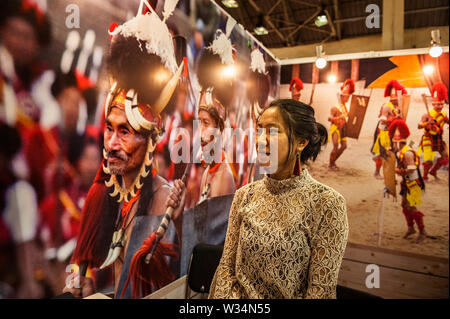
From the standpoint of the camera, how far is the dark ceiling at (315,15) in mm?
5219

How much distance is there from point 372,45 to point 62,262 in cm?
620

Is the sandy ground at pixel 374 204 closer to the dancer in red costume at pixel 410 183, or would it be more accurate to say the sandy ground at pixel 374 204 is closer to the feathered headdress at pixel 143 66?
the dancer in red costume at pixel 410 183

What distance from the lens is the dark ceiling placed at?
17.1ft

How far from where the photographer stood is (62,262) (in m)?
1.35

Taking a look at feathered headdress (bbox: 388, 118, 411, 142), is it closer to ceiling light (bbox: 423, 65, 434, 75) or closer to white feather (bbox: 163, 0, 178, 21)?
ceiling light (bbox: 423, 65, 434, 75)

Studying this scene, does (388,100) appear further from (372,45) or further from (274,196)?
(274,196)

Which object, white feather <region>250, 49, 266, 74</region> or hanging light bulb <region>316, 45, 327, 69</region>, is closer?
hanging light bulb <region>316, 45, 327, 69</region>

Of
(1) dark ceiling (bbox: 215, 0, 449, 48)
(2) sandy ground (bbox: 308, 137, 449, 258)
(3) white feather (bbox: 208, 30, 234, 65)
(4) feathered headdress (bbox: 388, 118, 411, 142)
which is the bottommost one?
(2) sandy ground (bbox: 308, 137, 449, 258)

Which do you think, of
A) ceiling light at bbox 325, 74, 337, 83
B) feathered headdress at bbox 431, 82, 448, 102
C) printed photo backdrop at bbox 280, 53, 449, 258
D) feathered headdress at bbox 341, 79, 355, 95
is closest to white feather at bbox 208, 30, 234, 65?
printed photo backdrop at bbox 280, 53, 449, 258

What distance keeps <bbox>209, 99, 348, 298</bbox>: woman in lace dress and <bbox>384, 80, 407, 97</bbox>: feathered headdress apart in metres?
3.22

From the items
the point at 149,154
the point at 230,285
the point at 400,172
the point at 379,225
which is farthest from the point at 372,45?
the point at 230,285

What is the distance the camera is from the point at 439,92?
360 centimetres

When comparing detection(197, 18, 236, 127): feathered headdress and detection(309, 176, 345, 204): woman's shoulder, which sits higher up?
detection(197, 18, 236, 127): feathered headdress

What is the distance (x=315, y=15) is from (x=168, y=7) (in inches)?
184
